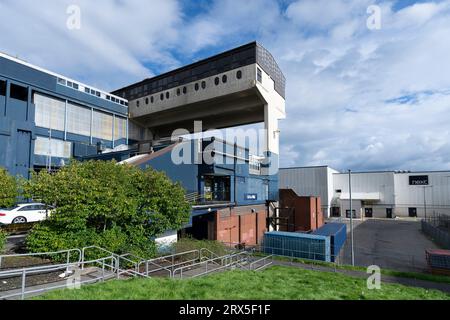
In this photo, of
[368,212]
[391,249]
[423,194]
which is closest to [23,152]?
[391,249]

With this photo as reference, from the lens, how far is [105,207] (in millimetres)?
12758

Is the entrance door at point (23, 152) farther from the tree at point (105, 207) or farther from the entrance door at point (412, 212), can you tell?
the entrance door at point (412, 212)

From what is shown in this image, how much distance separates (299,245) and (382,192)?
151 ft

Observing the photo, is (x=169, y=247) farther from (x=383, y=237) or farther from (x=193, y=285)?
(x=383, y=237)

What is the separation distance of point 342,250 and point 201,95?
25.1 metres

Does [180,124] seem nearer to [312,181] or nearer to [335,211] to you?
[312,181]

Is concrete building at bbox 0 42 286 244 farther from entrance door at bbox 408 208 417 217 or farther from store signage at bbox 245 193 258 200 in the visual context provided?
entrance door at bbox 408 208 417 217

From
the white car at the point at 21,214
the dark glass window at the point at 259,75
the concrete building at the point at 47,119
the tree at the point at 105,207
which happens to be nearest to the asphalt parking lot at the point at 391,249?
the tree at the point at 105,207

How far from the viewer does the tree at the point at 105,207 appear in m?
12.2

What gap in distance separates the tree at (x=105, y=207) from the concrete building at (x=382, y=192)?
1985 inches

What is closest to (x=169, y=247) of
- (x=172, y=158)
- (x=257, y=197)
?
(x=172, y=158)

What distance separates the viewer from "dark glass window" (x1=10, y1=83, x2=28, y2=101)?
30.0 meters

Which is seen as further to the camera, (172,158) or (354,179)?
(354,179)
